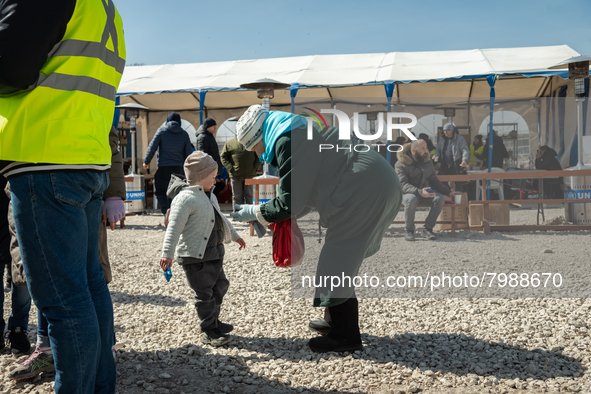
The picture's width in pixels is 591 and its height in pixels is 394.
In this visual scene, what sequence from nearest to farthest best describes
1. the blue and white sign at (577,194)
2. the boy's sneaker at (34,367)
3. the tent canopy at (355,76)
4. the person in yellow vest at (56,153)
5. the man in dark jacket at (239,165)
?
the person in yellow vest at (56,153), the boy's sneaker at (34,367), the man in dark jacket at (239,165), the blue and white sign at (577,194), the tent canopy at (355,76)

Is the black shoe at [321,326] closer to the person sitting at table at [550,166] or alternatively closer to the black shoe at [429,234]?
the black shoe at [429,234]

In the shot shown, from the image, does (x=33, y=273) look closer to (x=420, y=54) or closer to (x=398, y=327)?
(x=398, y=327)

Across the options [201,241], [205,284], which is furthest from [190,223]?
[205,284]

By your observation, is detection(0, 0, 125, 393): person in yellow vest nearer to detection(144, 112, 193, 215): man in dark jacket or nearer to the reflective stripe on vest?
the reflective stripe on vest

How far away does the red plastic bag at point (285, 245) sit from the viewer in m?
2.71

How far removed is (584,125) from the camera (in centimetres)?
1051

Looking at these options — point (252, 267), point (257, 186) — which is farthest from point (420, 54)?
point (252, 267)

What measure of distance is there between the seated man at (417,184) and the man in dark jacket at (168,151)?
3217mm

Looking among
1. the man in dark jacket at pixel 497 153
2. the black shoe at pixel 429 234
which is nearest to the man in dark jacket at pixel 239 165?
the black shoe at pixel 429 234

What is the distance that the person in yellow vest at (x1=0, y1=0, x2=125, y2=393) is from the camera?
1480 millimetres

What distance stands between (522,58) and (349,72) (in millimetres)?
3647

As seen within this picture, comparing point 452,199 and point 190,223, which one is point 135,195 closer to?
point 452,199

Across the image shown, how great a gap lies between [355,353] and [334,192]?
0.91m

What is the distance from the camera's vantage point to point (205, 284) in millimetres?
2801
